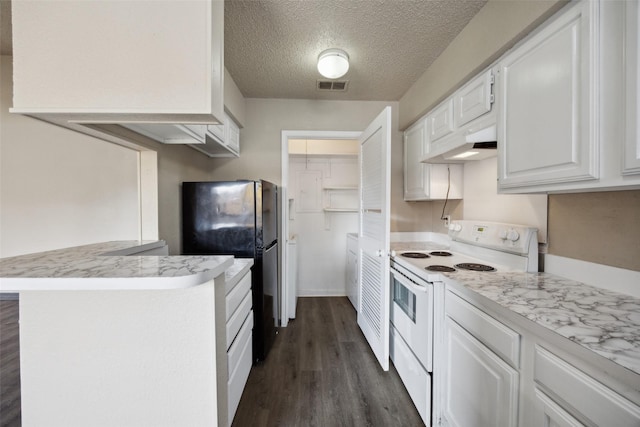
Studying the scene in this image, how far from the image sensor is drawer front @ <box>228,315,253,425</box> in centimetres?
134

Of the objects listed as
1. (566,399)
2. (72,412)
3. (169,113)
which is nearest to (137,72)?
(169,113)

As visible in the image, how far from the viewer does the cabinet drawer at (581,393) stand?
0.62 m

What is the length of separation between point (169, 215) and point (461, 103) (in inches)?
89.3

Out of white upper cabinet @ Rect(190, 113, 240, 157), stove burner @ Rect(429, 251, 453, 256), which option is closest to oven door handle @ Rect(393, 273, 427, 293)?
stove burner @ Rect(429, 251, 453, 256)

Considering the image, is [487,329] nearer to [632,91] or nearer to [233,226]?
[632,91]

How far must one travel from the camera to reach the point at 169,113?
36.8 inches

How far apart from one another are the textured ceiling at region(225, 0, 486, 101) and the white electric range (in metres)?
1.36

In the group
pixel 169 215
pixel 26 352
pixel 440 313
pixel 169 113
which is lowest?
pixel 440 313

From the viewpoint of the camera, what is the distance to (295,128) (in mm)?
2740

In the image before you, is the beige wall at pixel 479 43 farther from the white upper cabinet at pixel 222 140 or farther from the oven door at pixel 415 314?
the white upper cabinet at pixel 222 140

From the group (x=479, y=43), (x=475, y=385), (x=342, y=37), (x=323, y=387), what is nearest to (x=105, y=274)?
(x=475, y=385)

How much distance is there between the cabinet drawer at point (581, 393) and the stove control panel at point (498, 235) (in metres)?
0.78

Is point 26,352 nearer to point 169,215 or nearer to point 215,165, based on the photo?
point 169,215

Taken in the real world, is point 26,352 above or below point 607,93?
below
